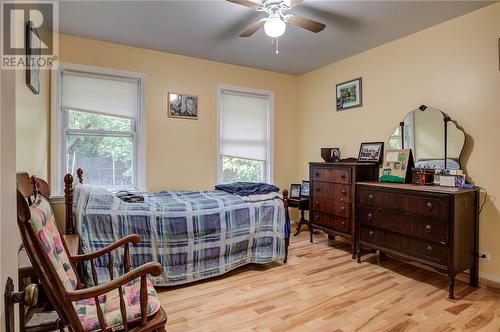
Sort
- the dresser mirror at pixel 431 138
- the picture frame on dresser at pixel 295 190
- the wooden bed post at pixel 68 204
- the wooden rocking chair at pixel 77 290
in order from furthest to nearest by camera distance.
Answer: the picture frame on dresser at pixel 295 190 → the dresser mirror at pixel 431 138 → the wooden bed post at pixel 68 204 → the wooden rocking chair at pixel 77 290

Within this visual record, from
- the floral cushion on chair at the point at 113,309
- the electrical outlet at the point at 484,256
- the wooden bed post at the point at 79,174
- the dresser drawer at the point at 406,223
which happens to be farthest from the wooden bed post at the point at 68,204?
the electrical outlet at the point at 484,256

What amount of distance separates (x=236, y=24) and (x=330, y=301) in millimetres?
2813

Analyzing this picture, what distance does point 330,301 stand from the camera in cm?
241

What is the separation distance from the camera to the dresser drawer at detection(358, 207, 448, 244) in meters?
2.54

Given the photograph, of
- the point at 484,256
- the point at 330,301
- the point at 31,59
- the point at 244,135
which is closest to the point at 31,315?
the point at 31,59

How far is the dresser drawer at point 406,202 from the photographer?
2527 millimetres

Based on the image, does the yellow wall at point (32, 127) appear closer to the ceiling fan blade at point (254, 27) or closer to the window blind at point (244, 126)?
the ceiling fan blade at point (254, 27)

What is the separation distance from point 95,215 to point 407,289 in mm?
2862

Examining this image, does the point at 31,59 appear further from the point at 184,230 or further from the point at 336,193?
the point at 336,193

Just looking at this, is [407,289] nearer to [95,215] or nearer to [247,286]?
[247,286]

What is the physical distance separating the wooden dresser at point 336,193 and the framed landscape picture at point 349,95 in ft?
3.09

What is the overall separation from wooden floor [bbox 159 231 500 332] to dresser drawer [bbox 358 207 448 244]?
0.48 metres

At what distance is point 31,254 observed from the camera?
1208 millimetres

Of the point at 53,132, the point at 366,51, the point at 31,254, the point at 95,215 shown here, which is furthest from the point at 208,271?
the point at 366,51
